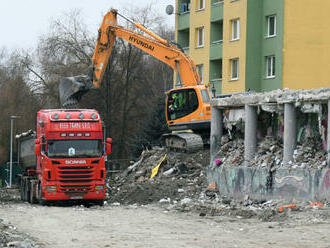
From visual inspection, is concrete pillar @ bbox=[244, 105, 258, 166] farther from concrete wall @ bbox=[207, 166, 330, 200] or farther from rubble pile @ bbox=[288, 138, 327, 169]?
rubble pile @ bbox=[288, 138, 327, 169]

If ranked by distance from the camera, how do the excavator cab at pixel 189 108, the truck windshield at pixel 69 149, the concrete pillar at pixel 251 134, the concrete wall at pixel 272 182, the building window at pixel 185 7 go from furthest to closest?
the building window at pixel 185 7 < the excavator cab at pixel 189 108 < the concrete pillar at pixel 251 134 < the truck windshield at pixel 69 149 < the concrete wall at pixel 272 182

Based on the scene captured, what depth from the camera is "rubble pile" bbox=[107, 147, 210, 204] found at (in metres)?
28.1

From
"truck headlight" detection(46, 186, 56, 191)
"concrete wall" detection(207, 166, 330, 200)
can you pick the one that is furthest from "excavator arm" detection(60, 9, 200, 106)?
"truck headlight" detection(46, 186, 56, 191)

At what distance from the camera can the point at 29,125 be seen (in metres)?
64.1

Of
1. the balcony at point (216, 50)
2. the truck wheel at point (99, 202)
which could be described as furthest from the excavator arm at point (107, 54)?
the balcony at point (216, 50)

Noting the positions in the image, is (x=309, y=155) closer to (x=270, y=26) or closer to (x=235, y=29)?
(x=270, y=26)

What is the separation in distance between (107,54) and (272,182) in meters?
12.5

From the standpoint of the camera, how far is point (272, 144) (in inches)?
1043

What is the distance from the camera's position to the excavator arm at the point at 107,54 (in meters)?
32.3

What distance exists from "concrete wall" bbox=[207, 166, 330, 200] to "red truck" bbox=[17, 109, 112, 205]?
4.47 metres

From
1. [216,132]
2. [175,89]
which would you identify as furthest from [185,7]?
[216,132]

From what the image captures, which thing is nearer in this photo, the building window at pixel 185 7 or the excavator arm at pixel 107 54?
the excavator arm at pixel 107 54

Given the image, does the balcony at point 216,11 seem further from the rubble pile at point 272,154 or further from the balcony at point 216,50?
the rubble pile at point 272,154

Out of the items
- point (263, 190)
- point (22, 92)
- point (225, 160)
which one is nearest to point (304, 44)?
point (225, 160)
